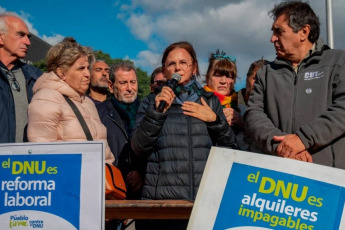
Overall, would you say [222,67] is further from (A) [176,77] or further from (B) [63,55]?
(B) [63,55]

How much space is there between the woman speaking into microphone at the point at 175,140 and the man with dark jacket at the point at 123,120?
1.42ft

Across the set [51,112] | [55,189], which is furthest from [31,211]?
[51,112]

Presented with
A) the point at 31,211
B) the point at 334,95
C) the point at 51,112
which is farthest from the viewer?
the point at 51,112

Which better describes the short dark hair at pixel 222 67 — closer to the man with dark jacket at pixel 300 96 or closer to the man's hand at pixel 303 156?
the man with dark jacket at pixel 300 96

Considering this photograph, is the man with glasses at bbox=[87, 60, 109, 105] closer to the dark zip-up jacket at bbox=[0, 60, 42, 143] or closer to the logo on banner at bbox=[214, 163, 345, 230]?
the dark zip-up jacket at bbox=[0, 60, 42, 143]

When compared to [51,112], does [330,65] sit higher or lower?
higher

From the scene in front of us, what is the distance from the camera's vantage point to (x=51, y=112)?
317 centimetres

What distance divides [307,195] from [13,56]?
9.59 feet

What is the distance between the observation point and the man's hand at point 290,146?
2537mm

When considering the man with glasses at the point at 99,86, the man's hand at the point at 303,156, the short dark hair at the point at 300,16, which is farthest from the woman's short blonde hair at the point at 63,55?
the man's hand at the point at 303,156

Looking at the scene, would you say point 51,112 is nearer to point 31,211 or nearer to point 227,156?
point 31,211

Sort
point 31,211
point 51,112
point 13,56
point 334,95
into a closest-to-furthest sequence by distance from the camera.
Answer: point 31,211
point 334,95
point 51,112
point 13,56

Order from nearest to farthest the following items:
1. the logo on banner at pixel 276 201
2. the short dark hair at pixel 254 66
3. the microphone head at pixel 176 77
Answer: the logo on banner at pixel 276 201 < the microphone head at pixel 176 77 < the short dark hair at pixel 254 66

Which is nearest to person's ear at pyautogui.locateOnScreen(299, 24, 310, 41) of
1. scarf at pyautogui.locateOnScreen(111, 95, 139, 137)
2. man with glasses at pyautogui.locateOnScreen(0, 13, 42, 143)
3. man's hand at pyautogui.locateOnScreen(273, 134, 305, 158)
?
man's hand at pyautogui.locateOnScreen(273, 134, 305, 158)
